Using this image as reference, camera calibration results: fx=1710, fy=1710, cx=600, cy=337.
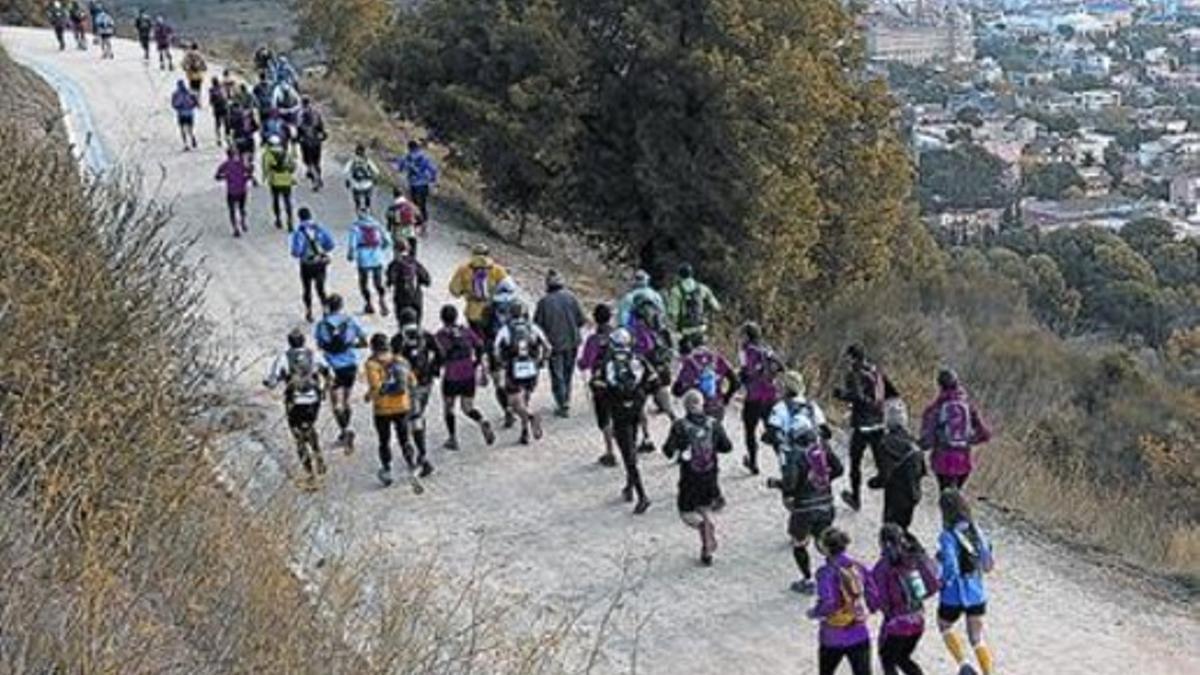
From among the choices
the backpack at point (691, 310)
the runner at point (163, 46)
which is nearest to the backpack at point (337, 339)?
the backpack at point (691, 310)

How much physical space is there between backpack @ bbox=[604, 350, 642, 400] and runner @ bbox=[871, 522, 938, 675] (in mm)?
4014

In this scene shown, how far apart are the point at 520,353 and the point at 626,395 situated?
156 cm

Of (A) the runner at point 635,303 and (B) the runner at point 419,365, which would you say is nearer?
(B) the runner at point 419,365

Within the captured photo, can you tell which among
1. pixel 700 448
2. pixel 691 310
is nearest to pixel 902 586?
pixel 700 448

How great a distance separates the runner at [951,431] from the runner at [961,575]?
7.04 ft

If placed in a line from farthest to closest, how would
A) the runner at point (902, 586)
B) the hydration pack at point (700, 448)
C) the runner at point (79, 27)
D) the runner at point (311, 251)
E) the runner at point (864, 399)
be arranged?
1. the runner at point (79, 27)
2. the runner at point (311, 251)
3. the runner at point (864, 399)
4. the hydration pack at point (700, 448)
5. the runner at point (902, 586)

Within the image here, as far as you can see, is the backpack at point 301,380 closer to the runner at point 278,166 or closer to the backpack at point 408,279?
the backpack at point 408,279

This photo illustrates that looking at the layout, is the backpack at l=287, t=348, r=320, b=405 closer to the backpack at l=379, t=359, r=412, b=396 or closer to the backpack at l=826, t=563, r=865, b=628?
the backpack at l=379, t=359, r=412, b=396

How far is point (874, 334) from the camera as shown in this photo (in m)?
30.7

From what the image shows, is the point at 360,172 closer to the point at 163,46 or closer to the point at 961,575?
the point at 961,575

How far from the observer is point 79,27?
43.3 metres

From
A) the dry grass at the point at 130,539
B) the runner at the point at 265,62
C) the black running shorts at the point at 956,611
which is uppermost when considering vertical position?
the dry grass at the point at 130,539

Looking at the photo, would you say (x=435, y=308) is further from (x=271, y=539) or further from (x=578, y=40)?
(x=271, y=539)

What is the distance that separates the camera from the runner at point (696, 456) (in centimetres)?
1354
